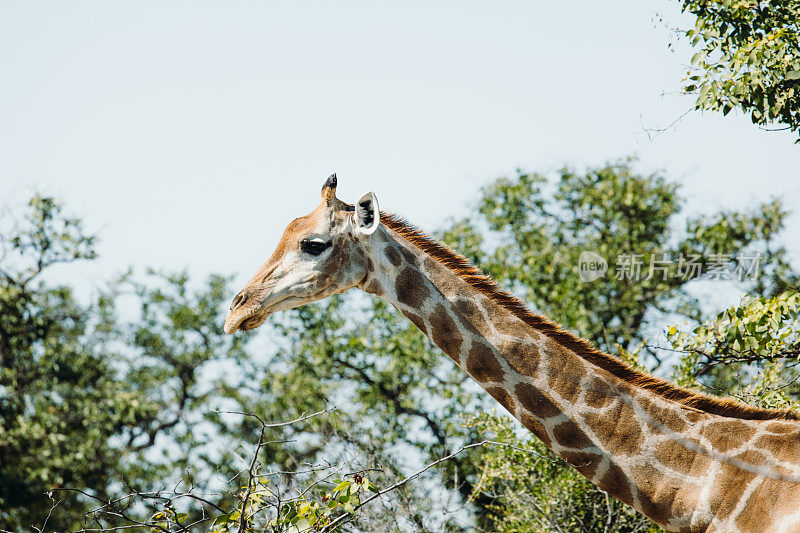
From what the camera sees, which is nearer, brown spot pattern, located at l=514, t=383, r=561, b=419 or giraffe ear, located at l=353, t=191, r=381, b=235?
brown spot pattern, located at l=514, t=383, r=561, b=419

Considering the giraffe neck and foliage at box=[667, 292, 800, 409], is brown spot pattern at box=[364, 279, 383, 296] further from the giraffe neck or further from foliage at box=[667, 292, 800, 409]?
foliage at box=[667, 292, 800, 409]

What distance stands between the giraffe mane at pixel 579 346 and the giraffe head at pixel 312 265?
27cm

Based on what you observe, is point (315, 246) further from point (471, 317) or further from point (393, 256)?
point (471, 317)

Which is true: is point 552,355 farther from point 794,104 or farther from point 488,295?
point 794,104

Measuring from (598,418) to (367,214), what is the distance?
6.29 feet

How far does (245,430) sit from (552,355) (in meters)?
13.8

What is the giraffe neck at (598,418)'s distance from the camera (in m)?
4.49

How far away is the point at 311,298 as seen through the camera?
5480mm

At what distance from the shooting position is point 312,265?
540cm

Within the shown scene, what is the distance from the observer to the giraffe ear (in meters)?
5.32

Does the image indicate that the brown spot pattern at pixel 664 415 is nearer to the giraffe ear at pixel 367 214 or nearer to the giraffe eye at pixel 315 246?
the giraffe ear at pixel 367 214

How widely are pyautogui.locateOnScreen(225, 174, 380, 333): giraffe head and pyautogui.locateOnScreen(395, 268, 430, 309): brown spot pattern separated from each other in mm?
293

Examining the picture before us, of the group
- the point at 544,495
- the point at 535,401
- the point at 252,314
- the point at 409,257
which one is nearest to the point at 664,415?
the point at 535,401

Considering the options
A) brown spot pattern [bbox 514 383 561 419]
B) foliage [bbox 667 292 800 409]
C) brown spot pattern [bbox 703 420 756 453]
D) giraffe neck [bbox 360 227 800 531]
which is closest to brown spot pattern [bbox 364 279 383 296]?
giraffe neck [bbox 360 227 800 531]
